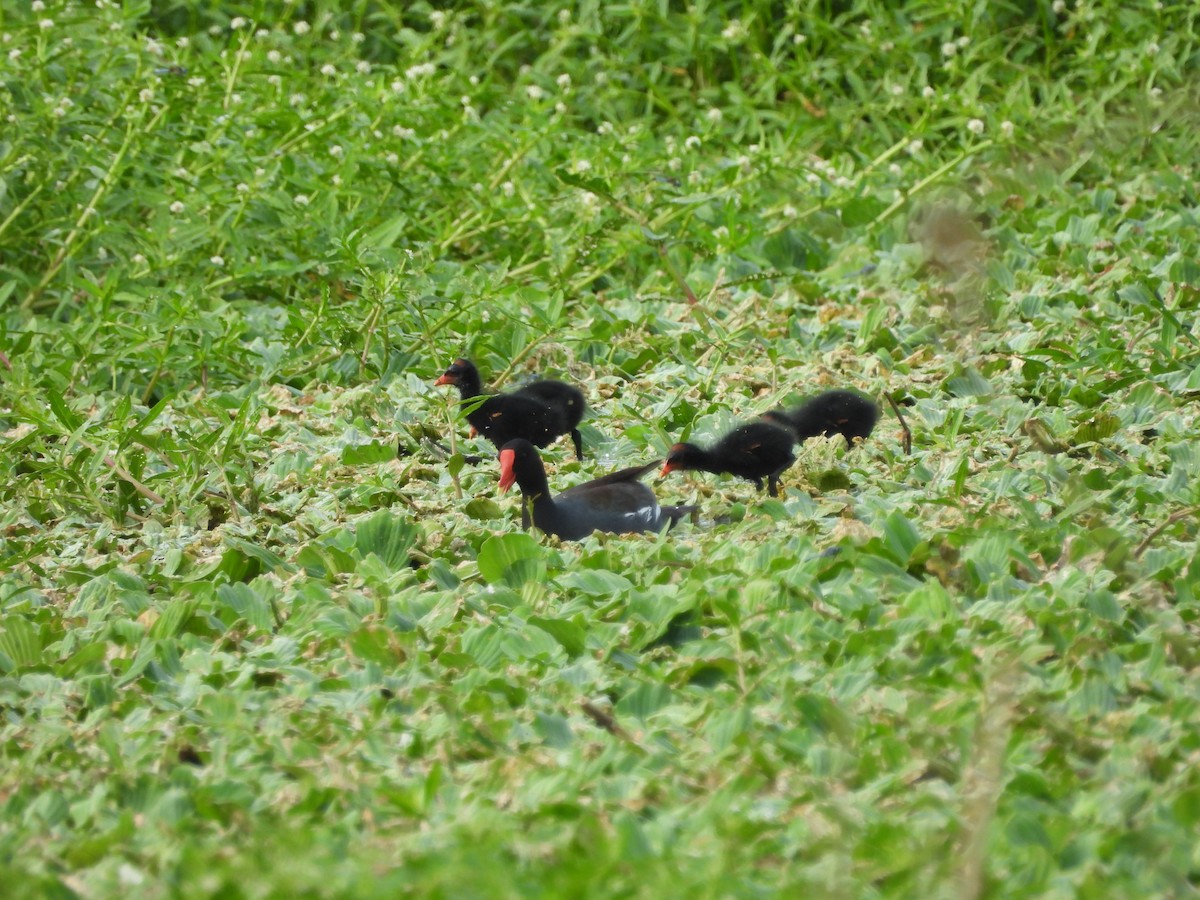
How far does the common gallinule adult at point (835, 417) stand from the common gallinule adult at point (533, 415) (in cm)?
68

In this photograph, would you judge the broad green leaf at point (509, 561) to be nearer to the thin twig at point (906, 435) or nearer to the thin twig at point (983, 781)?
the thin twig at point (983, 781)

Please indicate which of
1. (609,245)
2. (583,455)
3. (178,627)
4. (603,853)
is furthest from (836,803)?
(609,245)

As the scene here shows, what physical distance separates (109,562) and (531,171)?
362 cm

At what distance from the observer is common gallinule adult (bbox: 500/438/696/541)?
4648mm

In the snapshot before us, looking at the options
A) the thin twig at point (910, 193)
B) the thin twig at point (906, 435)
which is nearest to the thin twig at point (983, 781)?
the thin twig at point (906, 435)

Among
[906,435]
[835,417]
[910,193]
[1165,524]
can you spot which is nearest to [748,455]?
[835,417]

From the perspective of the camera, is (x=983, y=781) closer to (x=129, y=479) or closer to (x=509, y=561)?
(x=509, y=561)

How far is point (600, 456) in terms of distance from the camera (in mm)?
5617

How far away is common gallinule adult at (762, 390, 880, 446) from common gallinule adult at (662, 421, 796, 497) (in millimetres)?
312

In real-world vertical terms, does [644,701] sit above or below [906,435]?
above

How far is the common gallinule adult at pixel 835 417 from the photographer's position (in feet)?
17.3

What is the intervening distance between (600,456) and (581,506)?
0.90 m

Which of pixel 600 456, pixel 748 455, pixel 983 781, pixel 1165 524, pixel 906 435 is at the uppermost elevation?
pixel 983 781

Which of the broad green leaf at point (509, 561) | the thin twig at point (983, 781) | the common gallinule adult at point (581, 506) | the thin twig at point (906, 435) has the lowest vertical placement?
the thin twig at point (906, 435)
